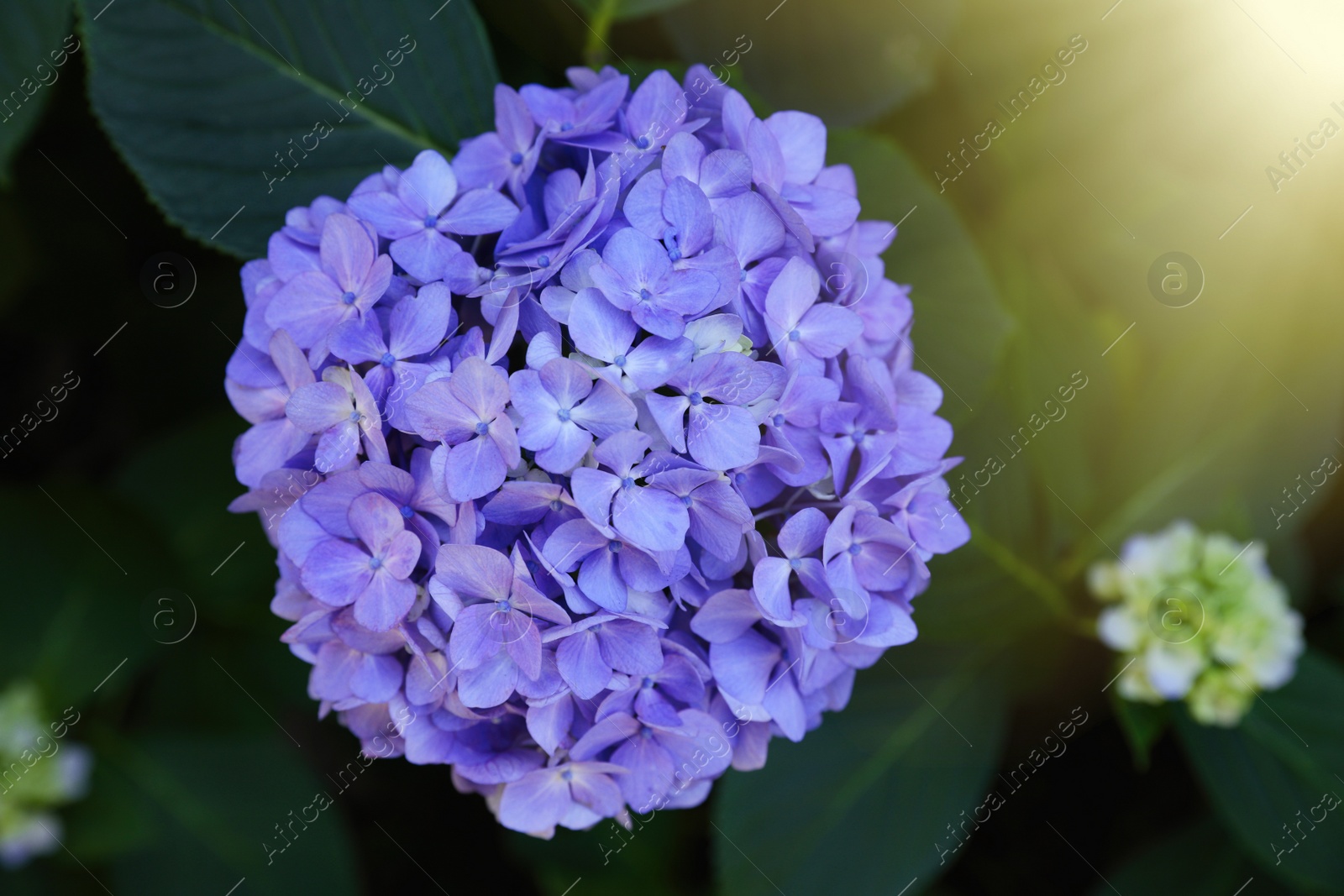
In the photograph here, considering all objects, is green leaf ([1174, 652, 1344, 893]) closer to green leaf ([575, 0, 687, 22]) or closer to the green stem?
the green stem

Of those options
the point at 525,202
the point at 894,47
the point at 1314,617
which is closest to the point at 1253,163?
the point at 894,47

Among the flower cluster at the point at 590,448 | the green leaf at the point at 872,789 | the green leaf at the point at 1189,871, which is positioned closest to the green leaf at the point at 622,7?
the flower cluster at the point at 590,448

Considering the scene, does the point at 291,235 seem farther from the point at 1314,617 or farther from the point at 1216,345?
the point at 1314,617

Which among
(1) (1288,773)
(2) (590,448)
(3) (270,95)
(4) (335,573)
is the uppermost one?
(3) (270,95)

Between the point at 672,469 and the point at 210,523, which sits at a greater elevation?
the point at 672,469

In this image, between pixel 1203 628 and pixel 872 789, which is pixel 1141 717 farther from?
pixel 872 789

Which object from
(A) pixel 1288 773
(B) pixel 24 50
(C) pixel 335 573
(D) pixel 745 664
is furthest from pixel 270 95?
(A) pixel 1288 773
